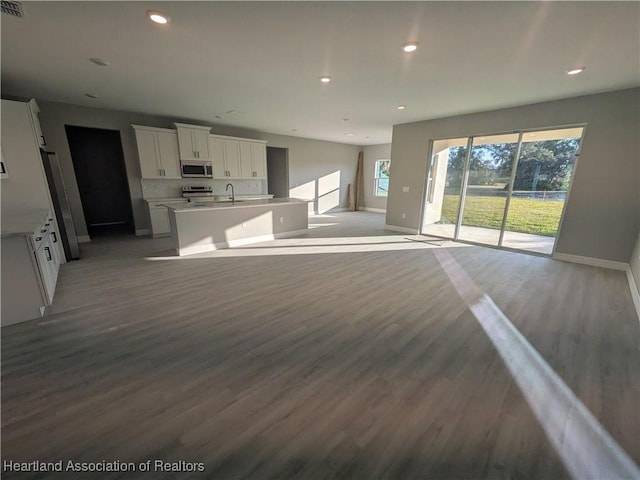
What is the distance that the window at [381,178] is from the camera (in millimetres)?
9820

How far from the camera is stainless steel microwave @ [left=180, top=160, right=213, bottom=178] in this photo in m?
6.01

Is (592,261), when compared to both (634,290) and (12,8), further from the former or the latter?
(12,8)

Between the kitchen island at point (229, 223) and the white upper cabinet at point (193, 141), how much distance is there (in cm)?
190

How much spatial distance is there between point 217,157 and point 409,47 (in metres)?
5.34

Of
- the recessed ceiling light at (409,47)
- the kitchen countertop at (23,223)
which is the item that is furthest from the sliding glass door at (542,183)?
the kitchen countertop at (23,223)

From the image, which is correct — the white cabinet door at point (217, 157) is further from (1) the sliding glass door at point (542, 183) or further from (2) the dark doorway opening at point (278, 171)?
(1) the sliding glass door at point (542, 183)

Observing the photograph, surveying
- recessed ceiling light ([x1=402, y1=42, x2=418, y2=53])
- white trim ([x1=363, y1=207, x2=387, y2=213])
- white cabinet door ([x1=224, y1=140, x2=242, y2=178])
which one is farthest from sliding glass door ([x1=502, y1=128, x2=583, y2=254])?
white cabinet door ([x1=224, y1=140, x2=242, y2=178])

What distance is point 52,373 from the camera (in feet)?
5.82

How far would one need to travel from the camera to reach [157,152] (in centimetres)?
562

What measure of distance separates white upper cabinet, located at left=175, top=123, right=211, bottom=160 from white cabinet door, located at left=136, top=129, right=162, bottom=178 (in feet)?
1.68

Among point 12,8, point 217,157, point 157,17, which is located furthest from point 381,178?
point 12,8

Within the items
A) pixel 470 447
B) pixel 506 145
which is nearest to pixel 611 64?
pixel 506 145

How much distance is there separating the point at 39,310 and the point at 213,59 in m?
3.17

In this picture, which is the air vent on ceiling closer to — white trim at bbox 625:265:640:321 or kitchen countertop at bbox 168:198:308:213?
kitchen countertop at bbox 168:198:308:213
